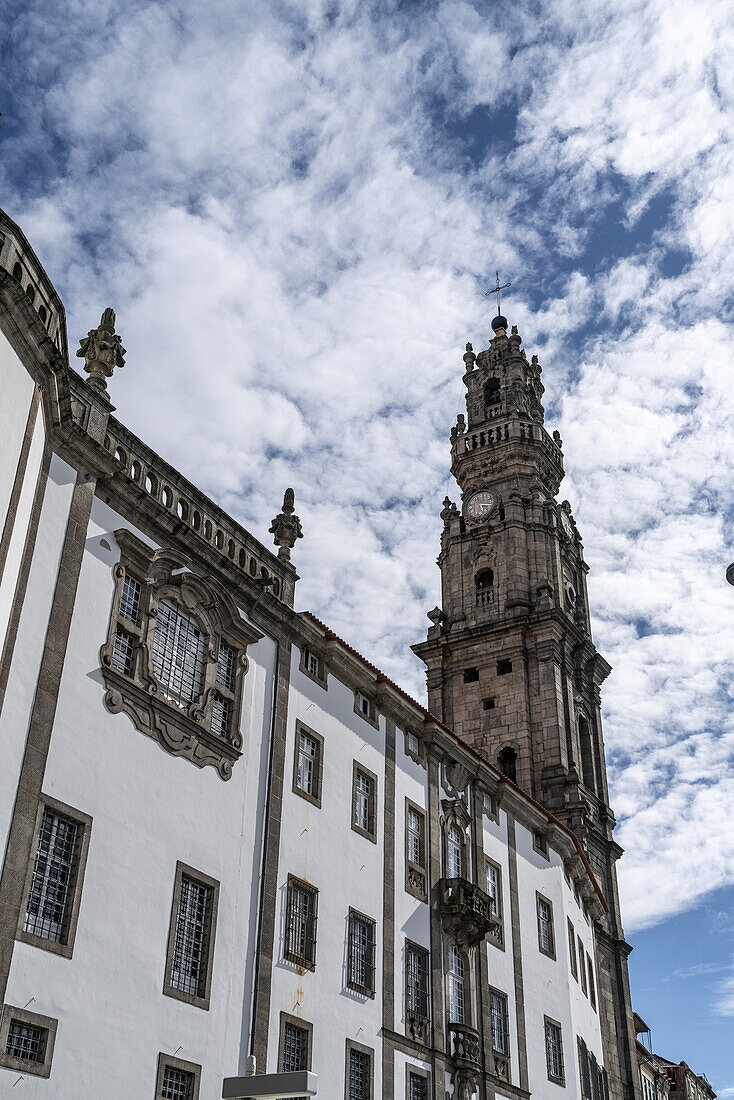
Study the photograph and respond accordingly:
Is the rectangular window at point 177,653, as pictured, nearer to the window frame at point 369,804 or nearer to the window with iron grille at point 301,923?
the window with iron grille at point 301,923

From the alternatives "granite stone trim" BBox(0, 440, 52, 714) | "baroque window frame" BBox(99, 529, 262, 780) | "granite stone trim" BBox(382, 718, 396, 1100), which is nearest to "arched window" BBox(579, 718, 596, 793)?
"granite stone trim" BBox(382, 718, 396, 1100)

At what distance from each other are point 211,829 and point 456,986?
10947 millimetres

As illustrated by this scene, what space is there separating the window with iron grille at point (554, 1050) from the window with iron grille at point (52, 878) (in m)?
20.7

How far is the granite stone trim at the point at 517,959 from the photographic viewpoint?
32.7 m

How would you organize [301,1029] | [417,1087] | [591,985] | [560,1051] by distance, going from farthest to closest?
[591,985]
[560,1051]
[417,1087]
[301,1029]

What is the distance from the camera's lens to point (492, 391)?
6844 cm

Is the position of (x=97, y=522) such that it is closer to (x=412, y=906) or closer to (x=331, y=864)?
(x=331, y=864)

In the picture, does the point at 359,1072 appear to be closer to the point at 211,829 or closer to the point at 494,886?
the point at 211,829

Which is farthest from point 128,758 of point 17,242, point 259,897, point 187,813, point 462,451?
point 462,451

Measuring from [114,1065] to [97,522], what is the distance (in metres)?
10.0

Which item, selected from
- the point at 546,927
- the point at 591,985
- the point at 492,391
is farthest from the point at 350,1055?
the point at 492,391

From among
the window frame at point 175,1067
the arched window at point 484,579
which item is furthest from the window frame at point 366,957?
the arched window at point 484,579

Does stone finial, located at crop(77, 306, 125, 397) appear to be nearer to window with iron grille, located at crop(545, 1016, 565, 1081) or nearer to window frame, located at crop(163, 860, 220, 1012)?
window frame, located at crop(163, 860, 220, 1012)

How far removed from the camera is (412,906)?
96.9 feet
